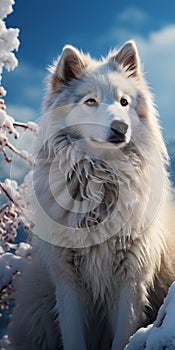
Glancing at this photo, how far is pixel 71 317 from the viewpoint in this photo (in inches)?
156

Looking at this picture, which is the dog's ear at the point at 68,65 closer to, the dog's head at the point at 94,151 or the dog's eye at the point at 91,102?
the dog's head at the point at 94,151

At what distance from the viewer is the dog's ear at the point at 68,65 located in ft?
13.7

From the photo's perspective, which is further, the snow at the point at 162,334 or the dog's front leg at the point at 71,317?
the dog's front leg at the point at 71,317

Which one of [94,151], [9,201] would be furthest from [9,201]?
[94,151]

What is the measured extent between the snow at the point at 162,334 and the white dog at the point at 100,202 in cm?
132

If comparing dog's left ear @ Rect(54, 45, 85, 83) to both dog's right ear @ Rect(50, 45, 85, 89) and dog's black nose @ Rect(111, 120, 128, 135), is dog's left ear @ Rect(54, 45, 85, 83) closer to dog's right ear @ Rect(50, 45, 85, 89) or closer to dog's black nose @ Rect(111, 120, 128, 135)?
dog's right ear @ Rect(50, 45, 85, 89)

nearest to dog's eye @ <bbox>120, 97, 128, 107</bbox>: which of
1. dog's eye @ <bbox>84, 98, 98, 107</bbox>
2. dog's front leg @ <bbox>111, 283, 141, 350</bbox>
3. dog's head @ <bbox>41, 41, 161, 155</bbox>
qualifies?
dog's head @ <bbox>41, 41, 161, 155</bbox>

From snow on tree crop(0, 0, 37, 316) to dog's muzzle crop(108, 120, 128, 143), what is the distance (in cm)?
156

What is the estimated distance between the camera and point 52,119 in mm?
4160

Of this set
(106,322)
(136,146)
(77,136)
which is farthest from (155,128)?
(106,322)

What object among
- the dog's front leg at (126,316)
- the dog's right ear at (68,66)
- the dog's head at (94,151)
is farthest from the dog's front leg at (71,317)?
the dog's right ear at (68,66)

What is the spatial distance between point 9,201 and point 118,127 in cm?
260

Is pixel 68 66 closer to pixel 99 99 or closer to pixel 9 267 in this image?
pixel 99 99

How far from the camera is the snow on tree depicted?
18.0 feet
